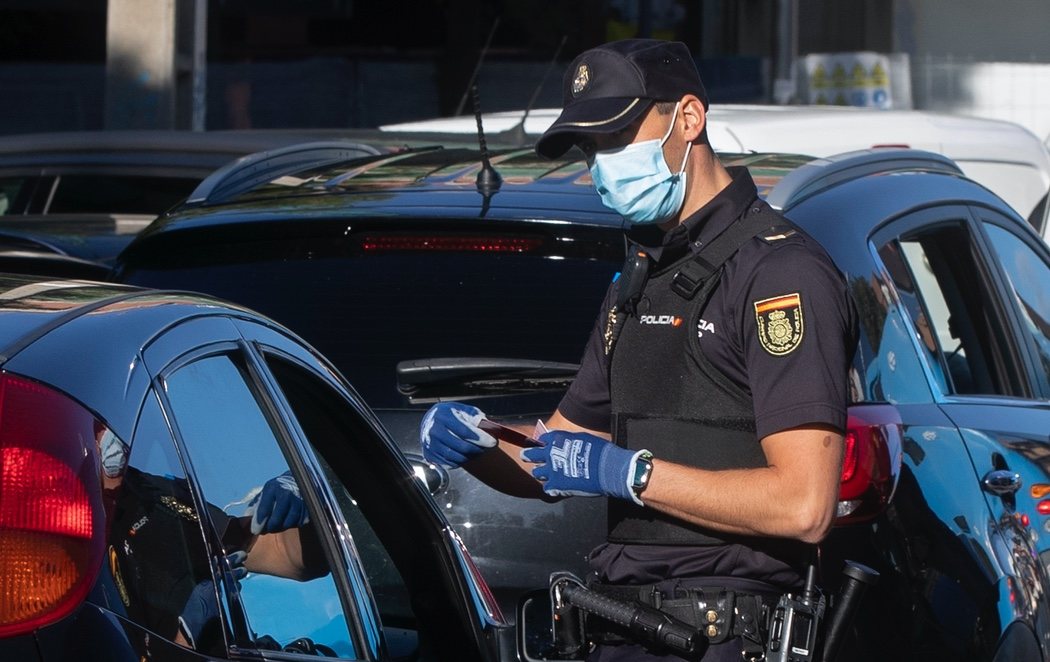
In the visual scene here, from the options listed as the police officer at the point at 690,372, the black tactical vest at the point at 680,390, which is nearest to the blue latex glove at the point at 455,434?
the police officer at the point at 690,372

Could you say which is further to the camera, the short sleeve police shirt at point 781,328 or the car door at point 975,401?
the car door at point 975,401

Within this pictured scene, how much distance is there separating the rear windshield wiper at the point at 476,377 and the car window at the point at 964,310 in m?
1.11

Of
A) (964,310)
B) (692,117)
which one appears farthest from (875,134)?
(692,117)

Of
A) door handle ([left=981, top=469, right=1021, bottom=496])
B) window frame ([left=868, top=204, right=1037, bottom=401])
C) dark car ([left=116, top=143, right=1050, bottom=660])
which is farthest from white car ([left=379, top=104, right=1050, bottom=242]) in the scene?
door handle ([left=981, top=469, right=1021, bottom=496])

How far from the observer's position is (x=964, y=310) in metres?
4.52

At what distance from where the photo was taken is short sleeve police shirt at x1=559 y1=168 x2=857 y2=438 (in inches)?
104

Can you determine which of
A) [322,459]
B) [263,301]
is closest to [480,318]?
[263,301]

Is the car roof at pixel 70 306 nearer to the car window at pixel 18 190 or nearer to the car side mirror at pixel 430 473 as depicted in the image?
the car side mirror at pixel 430 473

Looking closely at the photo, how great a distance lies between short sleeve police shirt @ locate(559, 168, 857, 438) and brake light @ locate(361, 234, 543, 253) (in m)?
0.89

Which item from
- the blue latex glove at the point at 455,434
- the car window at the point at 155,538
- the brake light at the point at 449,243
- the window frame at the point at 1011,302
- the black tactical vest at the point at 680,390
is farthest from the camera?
the window frame at the point at 1011,302

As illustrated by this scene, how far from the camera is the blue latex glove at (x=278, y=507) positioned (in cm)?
238

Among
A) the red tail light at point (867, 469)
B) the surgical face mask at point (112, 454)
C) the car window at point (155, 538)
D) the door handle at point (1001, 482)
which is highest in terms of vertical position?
the surgical face mask at point (112, 454)

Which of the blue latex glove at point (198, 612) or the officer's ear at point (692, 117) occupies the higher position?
the officer's ear at point (692, 117)

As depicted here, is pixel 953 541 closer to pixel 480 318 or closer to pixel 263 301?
pixel 480 318
